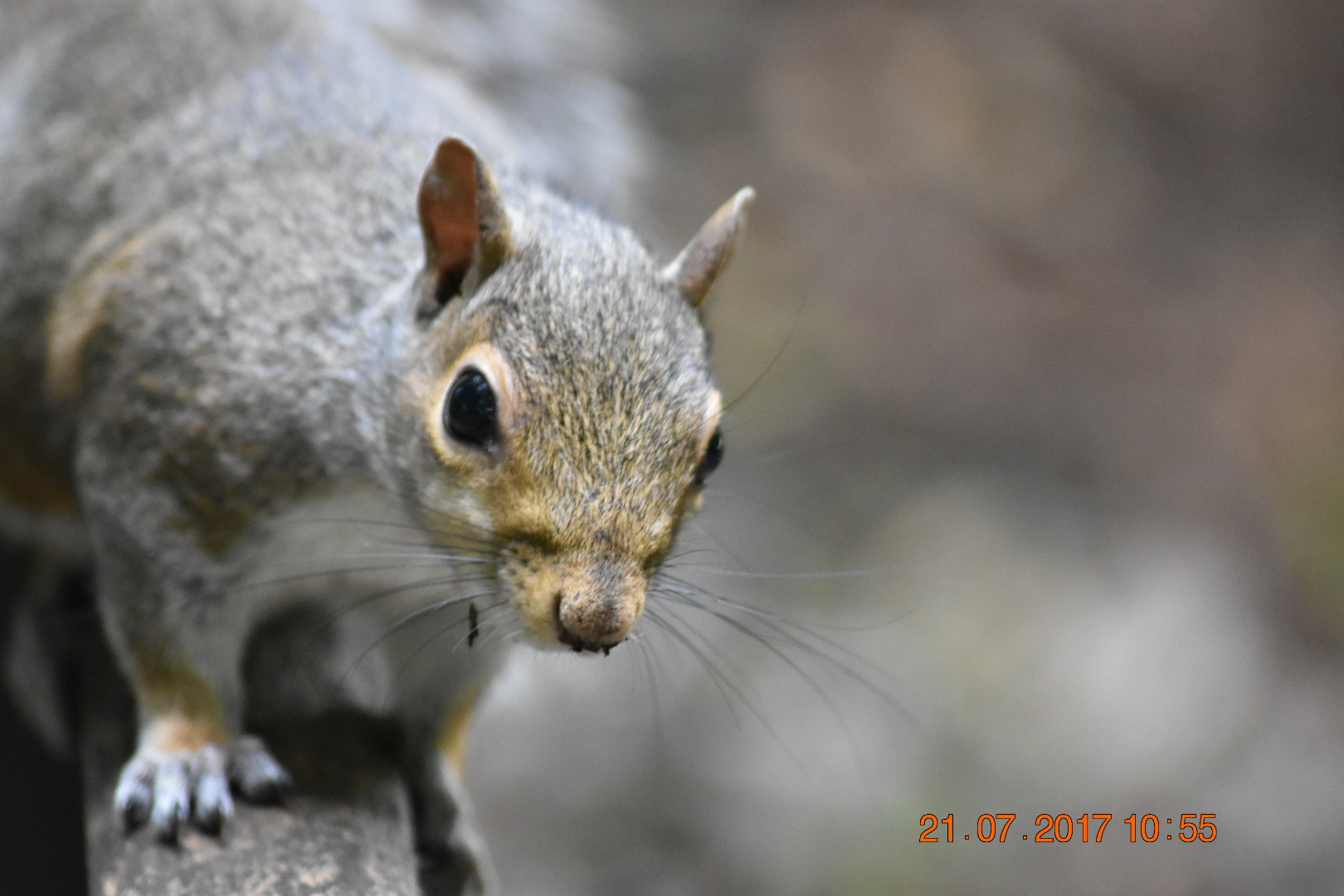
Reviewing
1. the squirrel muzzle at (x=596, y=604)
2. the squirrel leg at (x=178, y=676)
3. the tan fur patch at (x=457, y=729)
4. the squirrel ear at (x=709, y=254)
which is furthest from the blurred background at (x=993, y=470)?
the squirrel muzzle at (x=596, y=604)

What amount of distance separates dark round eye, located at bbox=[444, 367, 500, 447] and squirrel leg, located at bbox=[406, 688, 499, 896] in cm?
50

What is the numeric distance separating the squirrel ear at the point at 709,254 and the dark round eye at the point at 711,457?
0.51 feet

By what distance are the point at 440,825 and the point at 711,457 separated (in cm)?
60

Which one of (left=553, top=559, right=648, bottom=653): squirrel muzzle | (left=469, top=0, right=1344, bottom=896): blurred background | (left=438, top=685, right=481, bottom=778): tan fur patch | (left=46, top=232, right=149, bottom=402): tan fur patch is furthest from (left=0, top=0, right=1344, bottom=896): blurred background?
(left=553, top=559, right=648, bottom=653): squirrel muzzle

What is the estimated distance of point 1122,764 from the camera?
2.96 metres

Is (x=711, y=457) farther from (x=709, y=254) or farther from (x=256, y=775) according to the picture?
(x=256, y=775)

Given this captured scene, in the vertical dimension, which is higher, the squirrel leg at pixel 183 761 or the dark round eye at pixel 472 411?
the dark round eye at pixel 472 411

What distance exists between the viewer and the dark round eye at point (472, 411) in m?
1.13

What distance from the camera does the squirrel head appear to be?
1.07 metres

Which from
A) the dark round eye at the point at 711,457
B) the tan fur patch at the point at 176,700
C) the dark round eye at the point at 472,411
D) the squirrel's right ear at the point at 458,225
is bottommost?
the tan fur patch at the point at 176,700

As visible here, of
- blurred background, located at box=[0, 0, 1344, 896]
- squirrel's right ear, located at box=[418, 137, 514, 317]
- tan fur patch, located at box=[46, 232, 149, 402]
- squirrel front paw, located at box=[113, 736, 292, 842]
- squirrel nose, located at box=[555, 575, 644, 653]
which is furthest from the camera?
blurred background, located at box=[0, 0, 1344, 896]

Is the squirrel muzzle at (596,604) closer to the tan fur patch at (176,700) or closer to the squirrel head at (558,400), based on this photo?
the squirrel head at (558,400)

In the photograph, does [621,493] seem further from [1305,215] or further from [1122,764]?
[1305,215]

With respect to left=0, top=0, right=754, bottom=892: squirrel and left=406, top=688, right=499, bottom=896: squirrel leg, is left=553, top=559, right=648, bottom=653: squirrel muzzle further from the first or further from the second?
left=406, top=688, right=499, bottom=896: squirrel leg
